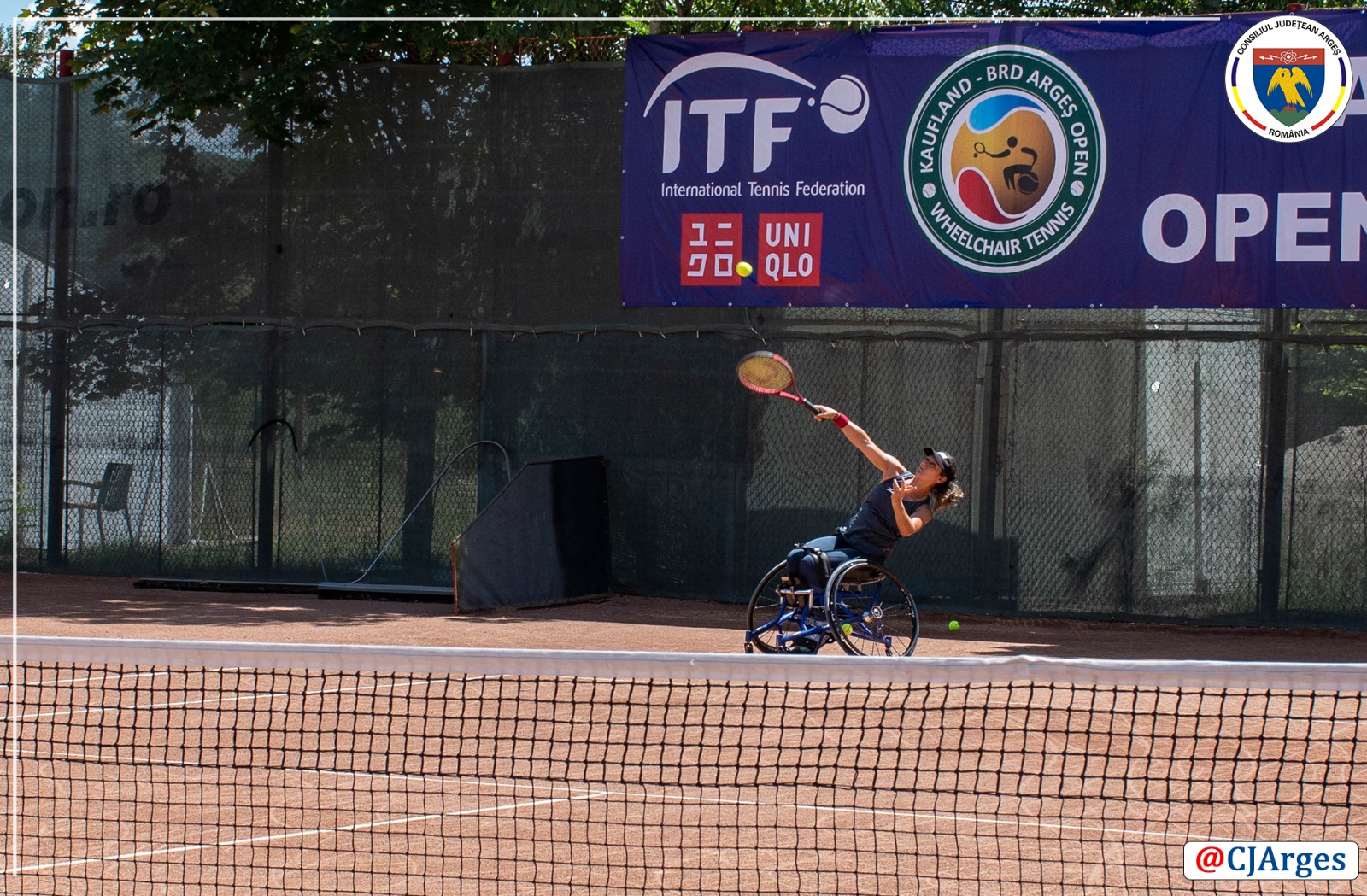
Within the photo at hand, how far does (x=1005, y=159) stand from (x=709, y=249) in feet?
7.77

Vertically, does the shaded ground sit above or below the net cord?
below

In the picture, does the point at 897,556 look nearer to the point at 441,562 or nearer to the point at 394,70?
the point at 441,562

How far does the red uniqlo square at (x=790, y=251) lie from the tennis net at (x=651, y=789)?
5251 millimetres

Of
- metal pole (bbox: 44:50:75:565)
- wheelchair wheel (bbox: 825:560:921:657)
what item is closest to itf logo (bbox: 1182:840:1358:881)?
wheelchair wheel (bbox: 825:560:921:657)

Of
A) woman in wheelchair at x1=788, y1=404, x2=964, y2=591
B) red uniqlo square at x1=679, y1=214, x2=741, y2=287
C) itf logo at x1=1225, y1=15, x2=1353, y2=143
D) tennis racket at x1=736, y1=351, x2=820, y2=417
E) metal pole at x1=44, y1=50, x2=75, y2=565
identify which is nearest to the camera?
woman in wheelchair at x1=788, y1=404, x2=964, y2=591

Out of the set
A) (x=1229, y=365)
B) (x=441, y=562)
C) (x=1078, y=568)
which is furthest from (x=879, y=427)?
(x=441, y=562)

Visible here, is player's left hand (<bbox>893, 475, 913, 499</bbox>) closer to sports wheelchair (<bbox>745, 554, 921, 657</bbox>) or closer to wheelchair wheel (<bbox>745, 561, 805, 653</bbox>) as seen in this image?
sports wheelchair (<bbox>745, 554, 921, 657</bbox>)

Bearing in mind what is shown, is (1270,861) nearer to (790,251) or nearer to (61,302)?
(790,251)

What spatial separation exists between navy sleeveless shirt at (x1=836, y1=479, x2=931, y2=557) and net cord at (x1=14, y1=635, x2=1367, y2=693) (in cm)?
393

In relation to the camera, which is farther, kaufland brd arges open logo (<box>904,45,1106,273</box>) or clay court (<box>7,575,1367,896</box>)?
kaufland brd arges open logo (<box>904,45,1106,273</box>)

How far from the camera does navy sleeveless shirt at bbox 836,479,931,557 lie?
8570 mm

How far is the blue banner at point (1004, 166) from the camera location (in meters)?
10.9

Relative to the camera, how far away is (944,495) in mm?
8445

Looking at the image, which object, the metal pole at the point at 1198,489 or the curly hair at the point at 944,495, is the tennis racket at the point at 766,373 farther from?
the metal pole at the point at 1198,489
